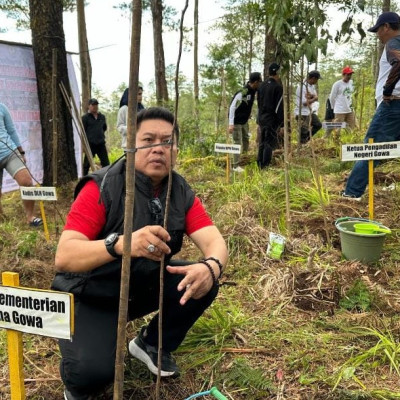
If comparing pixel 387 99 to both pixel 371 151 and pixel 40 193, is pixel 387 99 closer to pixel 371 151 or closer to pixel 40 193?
pixel 371 151

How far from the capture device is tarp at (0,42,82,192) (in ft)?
16.3

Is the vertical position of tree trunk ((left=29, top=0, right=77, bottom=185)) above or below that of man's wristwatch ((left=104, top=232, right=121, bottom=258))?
above

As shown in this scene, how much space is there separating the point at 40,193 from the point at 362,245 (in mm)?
2629

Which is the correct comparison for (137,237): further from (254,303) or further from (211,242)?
(254,303)

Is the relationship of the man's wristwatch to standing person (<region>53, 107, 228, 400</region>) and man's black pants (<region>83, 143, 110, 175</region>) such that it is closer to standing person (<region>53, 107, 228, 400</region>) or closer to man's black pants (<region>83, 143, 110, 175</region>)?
standing person (<region>53, 107, 228, 400</region>)

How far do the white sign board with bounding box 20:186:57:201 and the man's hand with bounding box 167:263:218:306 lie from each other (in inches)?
85.5

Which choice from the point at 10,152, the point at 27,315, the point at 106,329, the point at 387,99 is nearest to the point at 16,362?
the point at 27,315

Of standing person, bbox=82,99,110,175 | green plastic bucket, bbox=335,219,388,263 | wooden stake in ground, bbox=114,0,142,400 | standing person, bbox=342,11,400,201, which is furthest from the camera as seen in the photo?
standing person, bbox=82,99,110,175

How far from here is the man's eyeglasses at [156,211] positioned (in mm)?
1642

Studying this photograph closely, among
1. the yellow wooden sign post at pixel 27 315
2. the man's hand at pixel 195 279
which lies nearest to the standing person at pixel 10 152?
the yellow wooden sign post at pixel 27 315

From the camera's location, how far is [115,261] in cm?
160

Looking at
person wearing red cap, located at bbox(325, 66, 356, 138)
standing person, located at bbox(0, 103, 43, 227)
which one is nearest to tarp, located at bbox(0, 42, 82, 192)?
standing person, located at bbox(0, 103, 43, 227)

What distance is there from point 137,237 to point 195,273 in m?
0.32

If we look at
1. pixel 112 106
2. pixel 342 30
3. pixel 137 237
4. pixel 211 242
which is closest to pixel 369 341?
pixel 211 242
